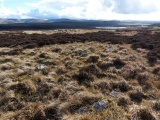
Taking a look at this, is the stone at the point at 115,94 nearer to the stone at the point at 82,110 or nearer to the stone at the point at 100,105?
the stone at the point at 100,105

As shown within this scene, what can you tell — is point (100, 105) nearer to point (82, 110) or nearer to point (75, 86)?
point (82, 110)

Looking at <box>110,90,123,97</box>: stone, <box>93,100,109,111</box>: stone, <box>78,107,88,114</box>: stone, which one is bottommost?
<box>78,107,88,114</box>: stone

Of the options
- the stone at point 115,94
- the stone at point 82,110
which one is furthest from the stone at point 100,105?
the stone at point 115,94

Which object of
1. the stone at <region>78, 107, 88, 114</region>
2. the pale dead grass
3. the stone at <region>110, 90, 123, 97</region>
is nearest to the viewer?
the stone at <region>78, 107, 88, 114</region>

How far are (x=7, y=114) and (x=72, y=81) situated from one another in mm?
4385

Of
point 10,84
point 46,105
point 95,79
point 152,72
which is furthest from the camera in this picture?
point 152,72

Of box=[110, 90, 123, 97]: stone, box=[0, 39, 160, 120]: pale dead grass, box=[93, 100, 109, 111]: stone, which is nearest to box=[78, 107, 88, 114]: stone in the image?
box=[0, 39, 160, 120]: pale dead grass

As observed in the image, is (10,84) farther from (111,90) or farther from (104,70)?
(104,70)

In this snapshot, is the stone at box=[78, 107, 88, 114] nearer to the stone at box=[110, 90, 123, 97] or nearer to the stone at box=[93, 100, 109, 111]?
the stone at box=[93, 100, 109, 111]

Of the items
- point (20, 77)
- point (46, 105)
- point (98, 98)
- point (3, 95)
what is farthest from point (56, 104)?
point (20, 77)

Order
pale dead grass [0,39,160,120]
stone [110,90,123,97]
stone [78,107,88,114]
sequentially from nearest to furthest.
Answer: stone [78,107,88,114] < pale dead grass [0,39,160,120] < stone [110,90,123,97]

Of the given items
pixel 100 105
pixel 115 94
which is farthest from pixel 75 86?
pixel 100 105

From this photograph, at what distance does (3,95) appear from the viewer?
1041cm

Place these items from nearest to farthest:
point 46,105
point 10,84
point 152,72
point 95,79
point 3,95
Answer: point 46,105 → point 3,95 → point 10,84 → point 95,79 → point 152,72
